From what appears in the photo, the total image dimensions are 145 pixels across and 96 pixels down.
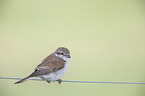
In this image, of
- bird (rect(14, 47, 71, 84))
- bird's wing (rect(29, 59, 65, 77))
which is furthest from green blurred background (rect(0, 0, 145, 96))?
bird's wing (rect(29, 59, 65, 77))

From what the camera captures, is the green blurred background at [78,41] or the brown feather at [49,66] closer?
the brown feather at [49,66]

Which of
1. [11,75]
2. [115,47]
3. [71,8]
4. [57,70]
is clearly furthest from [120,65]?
[71,8]

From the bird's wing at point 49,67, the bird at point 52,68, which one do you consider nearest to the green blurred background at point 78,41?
the bird at point 52,68

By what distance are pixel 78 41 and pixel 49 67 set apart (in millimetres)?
5598

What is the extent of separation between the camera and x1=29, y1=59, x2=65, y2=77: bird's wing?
14.4 ft

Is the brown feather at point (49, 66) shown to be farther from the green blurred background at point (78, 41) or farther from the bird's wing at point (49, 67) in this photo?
the green blurred background at point (78, 41)

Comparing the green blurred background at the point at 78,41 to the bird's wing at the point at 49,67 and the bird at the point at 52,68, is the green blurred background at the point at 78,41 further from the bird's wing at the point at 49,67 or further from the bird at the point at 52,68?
the bird's wing at the point at 49,67

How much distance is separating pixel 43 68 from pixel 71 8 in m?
9.18

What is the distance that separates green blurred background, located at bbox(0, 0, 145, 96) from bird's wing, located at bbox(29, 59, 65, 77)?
2.57m

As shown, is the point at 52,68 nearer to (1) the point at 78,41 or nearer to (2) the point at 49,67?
(2) the point at 49,67

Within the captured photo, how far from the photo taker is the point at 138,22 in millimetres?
11672

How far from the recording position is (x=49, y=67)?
182 inches

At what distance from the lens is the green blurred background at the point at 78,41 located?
767 centimetres

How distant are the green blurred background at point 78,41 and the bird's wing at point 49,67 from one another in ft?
8.44
